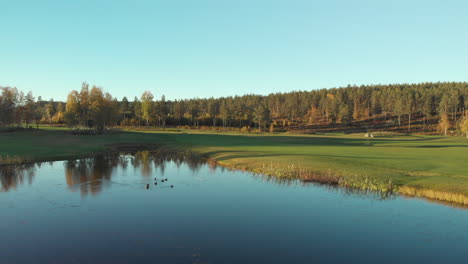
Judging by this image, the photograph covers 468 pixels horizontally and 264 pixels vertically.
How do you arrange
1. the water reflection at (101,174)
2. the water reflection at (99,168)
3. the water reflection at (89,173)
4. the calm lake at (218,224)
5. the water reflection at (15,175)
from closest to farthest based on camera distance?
the calm lake at (218,224), the water reflection at (101,174), the water reflection at (89,173), the water reflection at (15,175), the water reflection at (99,168)

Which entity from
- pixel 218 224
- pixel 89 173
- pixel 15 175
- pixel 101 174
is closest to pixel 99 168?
pixel 89 173

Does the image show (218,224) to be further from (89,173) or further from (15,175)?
(15,175)

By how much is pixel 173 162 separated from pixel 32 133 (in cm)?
5746

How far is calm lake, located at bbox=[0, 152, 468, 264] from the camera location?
14.7 metres

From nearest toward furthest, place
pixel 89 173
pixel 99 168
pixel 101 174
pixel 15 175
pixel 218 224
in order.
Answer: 1. pixel 218 224
2. pixel 15 175
3. pixel 101 174
4. pixel 89 173
5. pixel 99 168

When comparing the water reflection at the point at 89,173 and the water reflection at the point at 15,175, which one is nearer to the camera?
the water reflection at the point at 89,173

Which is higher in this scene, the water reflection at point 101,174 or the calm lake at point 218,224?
the water reflection at point 101,174

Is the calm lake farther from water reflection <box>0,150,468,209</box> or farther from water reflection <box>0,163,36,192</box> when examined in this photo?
water reflection <box>0,150,468,209</box>

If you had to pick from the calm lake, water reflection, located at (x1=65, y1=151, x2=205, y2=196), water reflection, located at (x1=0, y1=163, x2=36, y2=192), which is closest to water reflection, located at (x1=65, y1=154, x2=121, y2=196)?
water reflection, located at (x1=65, y1=151, x2=205, y2=196)

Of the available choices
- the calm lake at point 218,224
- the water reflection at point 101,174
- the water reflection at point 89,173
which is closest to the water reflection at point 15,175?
the water reflection at point 101,174

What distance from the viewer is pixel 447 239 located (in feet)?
54.2

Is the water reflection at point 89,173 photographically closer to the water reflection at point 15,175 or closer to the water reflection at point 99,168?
the water reflection at point 99,168

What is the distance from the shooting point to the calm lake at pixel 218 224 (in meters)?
14.7

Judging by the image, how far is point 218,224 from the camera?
18.8 m
